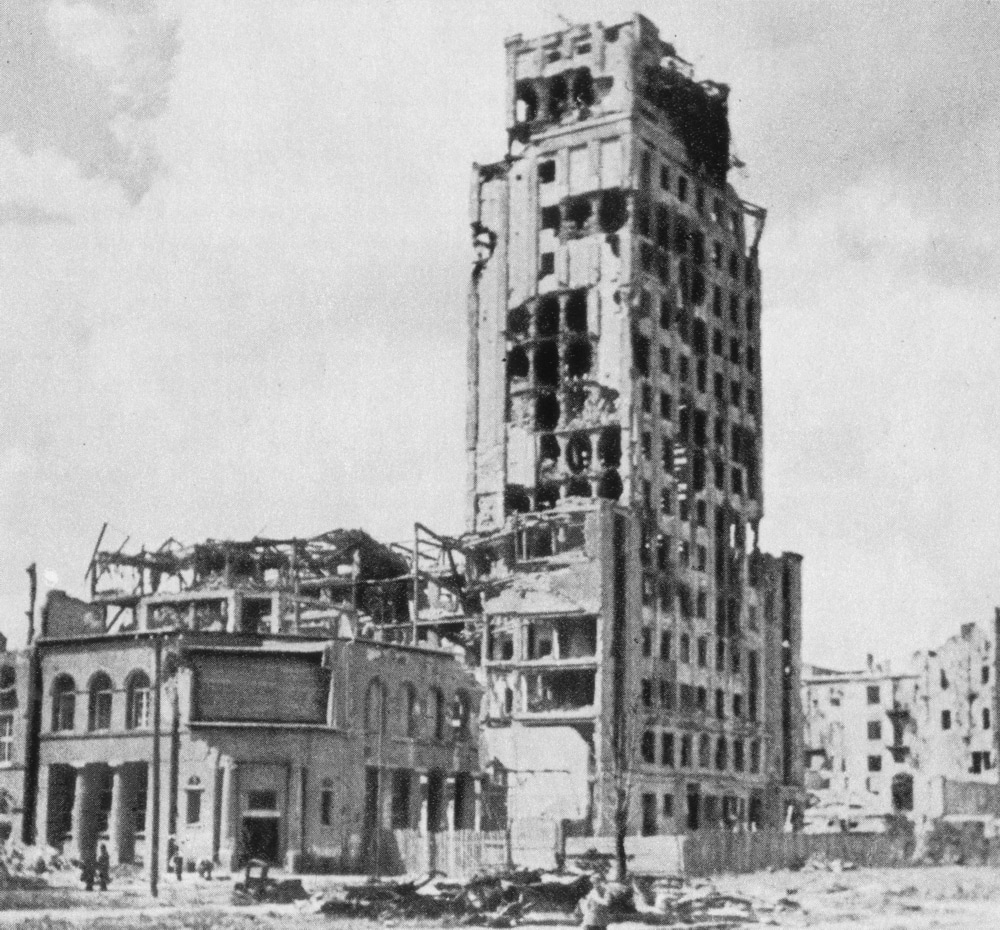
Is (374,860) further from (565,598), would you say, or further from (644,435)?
(644,435)

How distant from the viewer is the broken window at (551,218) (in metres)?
105

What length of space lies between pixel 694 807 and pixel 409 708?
101 ft

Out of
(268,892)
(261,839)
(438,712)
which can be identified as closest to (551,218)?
(438,712)

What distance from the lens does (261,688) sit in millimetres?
67625

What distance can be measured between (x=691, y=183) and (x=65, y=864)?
62198 mm

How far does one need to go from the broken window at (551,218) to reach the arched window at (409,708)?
39858 mm

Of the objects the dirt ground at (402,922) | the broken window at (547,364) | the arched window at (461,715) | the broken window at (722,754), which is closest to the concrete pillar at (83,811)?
the dirt ground at (402,922)

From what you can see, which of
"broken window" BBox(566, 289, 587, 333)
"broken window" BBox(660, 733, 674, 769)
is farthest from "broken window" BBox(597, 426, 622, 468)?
"broken window" BBox(660, 733, 674, 769)

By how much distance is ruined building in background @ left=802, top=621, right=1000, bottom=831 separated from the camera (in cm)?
11331

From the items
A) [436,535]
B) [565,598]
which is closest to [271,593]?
[436,535]

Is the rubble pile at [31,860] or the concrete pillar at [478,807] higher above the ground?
the concrete pillar at [478,807]

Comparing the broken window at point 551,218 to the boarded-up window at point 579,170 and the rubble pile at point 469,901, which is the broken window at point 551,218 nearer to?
the boarded-up window at point 579,170

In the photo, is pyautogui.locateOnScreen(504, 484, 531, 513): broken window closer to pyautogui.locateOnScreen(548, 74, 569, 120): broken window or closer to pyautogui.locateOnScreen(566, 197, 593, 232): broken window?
pyautogui.locateOnScreen(566, 197, 593, 232): broken window

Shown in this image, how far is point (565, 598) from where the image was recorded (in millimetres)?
93312
